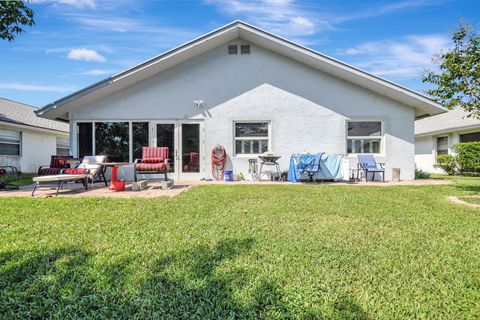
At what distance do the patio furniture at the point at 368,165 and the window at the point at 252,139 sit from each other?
358 centimetres

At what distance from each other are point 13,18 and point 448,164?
20403 mm

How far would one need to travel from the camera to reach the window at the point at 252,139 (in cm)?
1086

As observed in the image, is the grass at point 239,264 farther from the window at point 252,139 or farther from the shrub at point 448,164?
the shrub at point 448,164

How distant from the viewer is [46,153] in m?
17.2

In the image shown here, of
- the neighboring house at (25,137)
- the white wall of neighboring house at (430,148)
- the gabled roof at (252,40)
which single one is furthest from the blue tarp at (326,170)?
the neighboring house at (25,137)

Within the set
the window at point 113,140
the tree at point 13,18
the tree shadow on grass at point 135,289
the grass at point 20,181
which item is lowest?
the tree shadow on grass at point 135,289

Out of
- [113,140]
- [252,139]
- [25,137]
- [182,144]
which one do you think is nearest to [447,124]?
[252,139]

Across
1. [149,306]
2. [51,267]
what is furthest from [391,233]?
[51,267]

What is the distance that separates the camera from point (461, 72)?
22.1 ft

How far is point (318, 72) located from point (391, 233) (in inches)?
332

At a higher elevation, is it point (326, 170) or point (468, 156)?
point (468, 156)

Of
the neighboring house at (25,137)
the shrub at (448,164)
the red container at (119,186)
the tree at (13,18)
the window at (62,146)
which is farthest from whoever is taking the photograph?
the window at (62,146)

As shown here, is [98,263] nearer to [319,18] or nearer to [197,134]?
[197,134]

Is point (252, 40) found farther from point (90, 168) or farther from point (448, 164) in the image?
point (448, 164)
